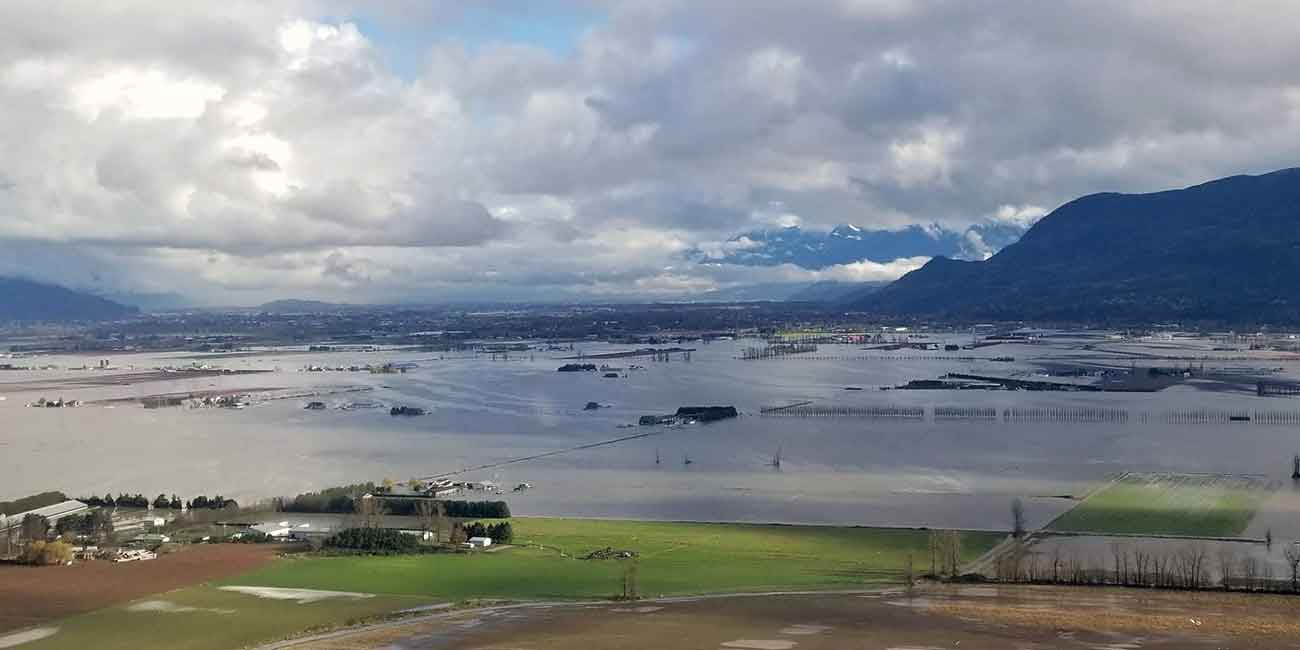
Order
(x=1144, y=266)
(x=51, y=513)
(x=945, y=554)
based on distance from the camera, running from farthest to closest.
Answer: (x=1144, y=266) < (x=51, y=513) < (x=945, y=554)

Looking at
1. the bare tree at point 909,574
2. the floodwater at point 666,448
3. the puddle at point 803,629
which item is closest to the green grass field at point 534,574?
the bare tree at point 909,574

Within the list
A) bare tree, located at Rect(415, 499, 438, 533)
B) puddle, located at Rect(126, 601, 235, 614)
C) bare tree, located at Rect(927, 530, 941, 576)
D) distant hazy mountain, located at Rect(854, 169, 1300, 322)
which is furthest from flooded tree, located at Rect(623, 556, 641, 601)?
distant hazy mountain, located at Rect(854, 169, 1300, 322)

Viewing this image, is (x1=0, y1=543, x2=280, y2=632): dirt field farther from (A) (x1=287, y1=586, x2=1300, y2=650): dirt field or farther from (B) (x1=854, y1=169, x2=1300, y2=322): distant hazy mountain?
(B) (x1=854, y1=169, x2=1300, y2=322): distant hazy mountain

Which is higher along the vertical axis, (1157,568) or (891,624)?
(1157,568)

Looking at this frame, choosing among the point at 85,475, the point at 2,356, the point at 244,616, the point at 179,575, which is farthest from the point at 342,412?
the point at 2,356

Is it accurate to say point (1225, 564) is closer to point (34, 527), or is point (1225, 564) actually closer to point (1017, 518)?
point (1017, 518)

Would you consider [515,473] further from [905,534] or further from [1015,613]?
[1015,613]

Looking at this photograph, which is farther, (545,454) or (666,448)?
(666,448)

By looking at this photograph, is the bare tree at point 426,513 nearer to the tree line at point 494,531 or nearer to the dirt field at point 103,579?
the tree line at point 494,531

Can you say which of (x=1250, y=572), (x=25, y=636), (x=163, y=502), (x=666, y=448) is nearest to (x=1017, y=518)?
(x=1250, y=572)
